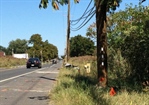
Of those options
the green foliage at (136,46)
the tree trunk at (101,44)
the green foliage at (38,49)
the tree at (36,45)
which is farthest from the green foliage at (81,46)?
the tree trunk at (101,44)

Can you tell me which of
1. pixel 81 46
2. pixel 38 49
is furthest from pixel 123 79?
pixel 38 49

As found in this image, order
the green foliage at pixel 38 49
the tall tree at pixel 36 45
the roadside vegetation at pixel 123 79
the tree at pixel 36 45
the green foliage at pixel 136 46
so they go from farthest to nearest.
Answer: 1. the tree at pixel 36 45
2. the tall tree at pixel 36 45
3. the green foliage at pixel 38 49
4. the green foliage at pixel 136 46
5. the roadside vegetation at pixel 123 79

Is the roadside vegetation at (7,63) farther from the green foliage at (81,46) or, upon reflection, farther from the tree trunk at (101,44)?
the tree trunk at (101,44)

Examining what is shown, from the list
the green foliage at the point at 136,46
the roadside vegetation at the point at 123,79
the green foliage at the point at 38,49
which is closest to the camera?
the roadside vegetation at the point at 123,79

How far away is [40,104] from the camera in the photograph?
10.3m

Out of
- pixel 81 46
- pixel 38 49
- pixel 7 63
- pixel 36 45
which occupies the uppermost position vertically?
pixel 36 45

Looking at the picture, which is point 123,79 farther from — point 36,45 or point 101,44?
point 36,45

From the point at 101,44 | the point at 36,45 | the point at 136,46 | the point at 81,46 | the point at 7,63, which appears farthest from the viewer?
the point at 36,45

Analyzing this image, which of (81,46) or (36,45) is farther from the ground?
(36,45)

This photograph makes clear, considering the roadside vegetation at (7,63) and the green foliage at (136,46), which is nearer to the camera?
the green foliage at (136,46)

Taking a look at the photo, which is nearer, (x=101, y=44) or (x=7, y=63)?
(x=101, y=44)

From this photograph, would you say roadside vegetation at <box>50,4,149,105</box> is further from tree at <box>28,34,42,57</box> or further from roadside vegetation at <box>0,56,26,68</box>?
tree at <box>28,34,42,57</box>

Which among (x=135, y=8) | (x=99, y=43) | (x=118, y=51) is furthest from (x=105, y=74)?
(x=135, y=8)

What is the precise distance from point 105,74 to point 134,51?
130 inches
